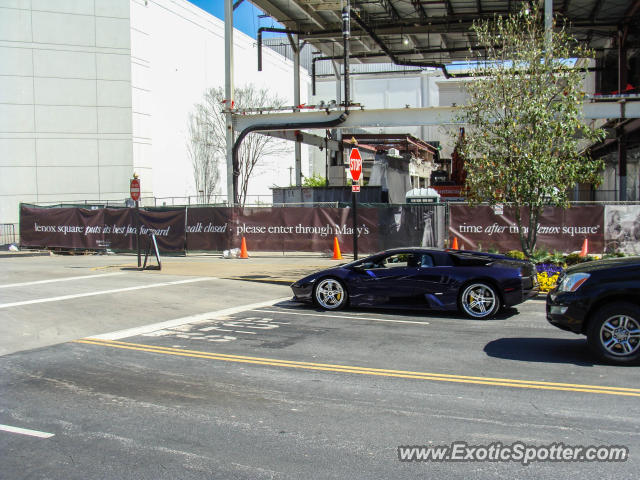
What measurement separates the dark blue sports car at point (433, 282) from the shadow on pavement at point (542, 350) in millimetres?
1660

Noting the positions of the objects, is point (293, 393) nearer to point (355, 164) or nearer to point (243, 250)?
point (355, 164)

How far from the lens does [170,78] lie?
38281mm

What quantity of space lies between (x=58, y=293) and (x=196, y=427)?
393 inches

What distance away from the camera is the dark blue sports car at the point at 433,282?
1021cm

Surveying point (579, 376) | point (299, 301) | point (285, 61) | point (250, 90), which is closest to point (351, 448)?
point (579, 376)

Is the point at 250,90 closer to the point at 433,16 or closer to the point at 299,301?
the point at 433,16

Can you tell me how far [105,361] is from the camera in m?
7.70

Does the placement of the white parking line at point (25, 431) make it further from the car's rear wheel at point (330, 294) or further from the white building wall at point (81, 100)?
the white building wall at point (81, 100)

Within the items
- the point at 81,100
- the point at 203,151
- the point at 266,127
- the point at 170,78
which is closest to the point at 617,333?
the point at 266,127

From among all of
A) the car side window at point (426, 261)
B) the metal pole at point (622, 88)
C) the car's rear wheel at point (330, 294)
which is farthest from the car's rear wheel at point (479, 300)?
the metal pole at point (622, 88)

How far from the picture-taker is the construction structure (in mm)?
26156

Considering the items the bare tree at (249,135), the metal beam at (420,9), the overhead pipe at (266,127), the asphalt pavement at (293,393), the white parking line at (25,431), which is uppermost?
the metal beam at (420,9)

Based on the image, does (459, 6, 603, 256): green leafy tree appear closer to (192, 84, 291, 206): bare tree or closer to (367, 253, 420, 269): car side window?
(367, 253, 420, 269): car side window

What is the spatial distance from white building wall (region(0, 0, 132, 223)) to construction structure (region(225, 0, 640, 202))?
9124 millimetres
